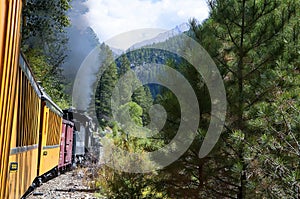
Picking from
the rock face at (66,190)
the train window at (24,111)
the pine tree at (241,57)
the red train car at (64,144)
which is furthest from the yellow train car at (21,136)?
the red train car at (64,144)

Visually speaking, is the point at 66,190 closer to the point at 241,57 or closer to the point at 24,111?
the point at 241,57

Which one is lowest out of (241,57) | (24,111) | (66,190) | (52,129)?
(66,190)

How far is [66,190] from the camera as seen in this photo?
40.7 ft

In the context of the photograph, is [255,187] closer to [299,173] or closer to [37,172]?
[299,173]

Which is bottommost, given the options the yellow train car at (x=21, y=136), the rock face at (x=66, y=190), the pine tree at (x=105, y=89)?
the rock face at (x=66, y=190)

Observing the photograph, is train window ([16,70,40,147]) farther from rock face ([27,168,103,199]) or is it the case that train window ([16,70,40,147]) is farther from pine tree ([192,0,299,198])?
rock face ([27,168,103,199])

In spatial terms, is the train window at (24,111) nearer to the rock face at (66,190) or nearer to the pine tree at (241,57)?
the pine tree at (241,57)

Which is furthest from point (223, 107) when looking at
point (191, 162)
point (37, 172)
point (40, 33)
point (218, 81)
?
point (40, 33)

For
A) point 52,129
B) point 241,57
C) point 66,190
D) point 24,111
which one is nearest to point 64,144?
point 66,190

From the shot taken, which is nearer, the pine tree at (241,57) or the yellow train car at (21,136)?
the yellow train car at (21,136)

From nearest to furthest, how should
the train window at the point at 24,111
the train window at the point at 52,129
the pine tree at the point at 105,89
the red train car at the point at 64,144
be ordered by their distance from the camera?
the train window at the point at 24,111 < the train window at the point at 52,129 < the red train car at the point at 64,144 < the pine tree at the point at 105,89

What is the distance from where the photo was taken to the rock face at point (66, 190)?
10867 millimetres

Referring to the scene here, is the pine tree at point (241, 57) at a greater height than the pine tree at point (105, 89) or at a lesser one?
lesser

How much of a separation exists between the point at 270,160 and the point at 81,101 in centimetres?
3669
